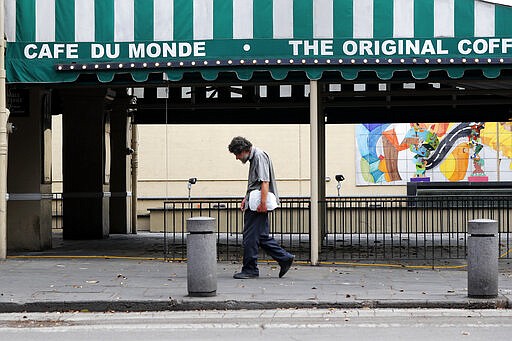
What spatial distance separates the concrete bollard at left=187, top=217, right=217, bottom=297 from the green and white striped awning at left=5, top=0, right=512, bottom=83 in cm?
365

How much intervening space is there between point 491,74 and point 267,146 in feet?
64.4

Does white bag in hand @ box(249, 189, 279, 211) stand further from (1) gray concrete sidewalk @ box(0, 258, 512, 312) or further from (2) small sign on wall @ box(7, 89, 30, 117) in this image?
(2) small sign on wall @ box(7, 89, 30, 117)

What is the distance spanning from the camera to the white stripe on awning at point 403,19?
1341 cm

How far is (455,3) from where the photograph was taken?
13.4 m

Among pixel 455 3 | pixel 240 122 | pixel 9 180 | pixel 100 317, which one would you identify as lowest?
pixel 100 317

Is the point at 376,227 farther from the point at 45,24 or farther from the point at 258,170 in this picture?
the point at 45,24

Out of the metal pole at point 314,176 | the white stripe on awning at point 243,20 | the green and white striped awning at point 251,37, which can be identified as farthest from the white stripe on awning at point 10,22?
the metal pole at point 314,176

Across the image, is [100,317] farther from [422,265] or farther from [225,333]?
[422,265]

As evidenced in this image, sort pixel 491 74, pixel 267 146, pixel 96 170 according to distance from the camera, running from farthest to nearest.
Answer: pixel 267 146, pixel 96 170, pixel 491 74

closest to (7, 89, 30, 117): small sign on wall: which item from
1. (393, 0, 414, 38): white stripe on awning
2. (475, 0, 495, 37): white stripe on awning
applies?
(393, 0, 414, 38): white stripe on awning

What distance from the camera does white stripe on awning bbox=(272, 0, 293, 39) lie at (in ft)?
44.5

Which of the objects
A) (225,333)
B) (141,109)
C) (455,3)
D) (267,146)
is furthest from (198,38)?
(267,146)

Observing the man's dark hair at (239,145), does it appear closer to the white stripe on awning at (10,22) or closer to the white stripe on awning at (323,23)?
the white stripe on awning at (323,23)

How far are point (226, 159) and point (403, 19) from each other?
19705mm
